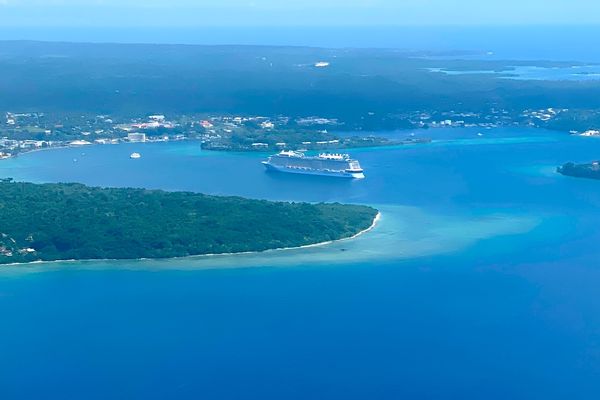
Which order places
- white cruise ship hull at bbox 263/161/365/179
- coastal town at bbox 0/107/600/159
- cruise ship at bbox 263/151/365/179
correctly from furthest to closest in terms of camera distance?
coastal town at bbox 0/107/600/159 < cruise ship at bbox 263/151/365/179 < white cruise ship hull at bbox 263/161/365/179

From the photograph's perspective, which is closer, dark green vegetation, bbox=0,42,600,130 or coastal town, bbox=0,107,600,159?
coastal town, bbox=0,107,600,159

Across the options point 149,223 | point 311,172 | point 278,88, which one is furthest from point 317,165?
point 278,88

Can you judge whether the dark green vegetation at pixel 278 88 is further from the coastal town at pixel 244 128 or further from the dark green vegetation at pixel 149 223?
the dark green vegetation at pixel 149 223

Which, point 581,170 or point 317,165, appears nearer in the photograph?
point 581,170

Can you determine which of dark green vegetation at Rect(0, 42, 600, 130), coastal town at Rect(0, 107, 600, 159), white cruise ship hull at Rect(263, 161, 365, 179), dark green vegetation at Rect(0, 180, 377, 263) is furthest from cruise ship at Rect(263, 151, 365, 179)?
dark green vegetation at Rect(0, 42, 600, 130)

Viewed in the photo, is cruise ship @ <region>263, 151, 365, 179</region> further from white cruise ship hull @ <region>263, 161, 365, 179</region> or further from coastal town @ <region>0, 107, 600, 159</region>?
coastal town @ <region>0, 107, 600, 159</region>

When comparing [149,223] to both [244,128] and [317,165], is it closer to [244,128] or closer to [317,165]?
[317,165]

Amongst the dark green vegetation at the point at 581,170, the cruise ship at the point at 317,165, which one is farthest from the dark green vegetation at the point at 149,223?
the dark green vegetation at the point at 581,170
